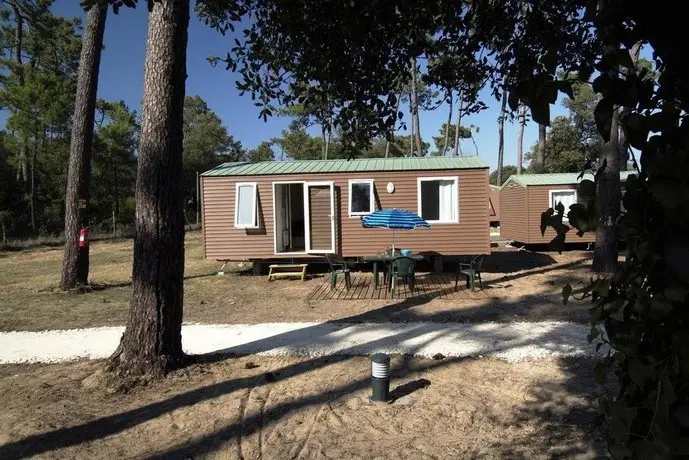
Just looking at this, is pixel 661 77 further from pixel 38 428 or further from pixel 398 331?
pixel 398 331

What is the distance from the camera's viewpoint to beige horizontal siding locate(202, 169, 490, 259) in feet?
39.4

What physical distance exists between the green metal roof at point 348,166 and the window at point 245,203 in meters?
0.32

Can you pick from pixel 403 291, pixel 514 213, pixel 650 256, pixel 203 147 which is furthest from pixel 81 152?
pixel 203 147

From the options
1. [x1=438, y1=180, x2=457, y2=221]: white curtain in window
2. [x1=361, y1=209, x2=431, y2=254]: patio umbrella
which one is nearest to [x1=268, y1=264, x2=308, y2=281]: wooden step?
[x1=361, y1=209, x2=431, y2=254]: patio umbrella

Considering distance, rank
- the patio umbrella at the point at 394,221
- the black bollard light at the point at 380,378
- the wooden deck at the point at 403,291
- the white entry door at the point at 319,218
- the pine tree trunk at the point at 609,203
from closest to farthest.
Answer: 1. the pine tree trunk at the point at 609,203
2. the black bollard light at the point at 380,378
3. the wooden deck at the point at 403,291
4. the patio umbrella at the point at 394,221
5. the white entry door at the point at 319,218

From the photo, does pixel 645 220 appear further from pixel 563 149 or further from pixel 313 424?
pixel 563 149

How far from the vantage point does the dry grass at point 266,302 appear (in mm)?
7480

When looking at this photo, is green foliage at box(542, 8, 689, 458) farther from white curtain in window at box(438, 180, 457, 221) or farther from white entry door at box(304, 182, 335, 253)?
white entry door at box(304, 182, 335, 253)

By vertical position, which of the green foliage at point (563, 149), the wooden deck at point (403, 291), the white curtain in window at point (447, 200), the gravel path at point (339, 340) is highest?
the green foliage at point (563, 149)

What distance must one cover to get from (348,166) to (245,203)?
269 centimetres

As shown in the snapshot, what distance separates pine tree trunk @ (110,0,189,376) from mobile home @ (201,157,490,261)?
25.1 feet

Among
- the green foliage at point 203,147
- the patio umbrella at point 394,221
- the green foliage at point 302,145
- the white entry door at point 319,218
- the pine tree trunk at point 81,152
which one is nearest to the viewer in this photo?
the patio umbrella at point 394,221

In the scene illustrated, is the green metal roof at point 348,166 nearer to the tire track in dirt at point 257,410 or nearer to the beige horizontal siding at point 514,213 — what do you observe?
the beige horizontal siding at point 514,213

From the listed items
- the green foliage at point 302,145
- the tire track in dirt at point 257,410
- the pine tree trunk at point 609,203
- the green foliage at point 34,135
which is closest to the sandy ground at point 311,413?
the tire track in dirt at point 257,410
